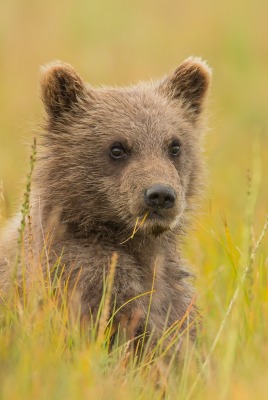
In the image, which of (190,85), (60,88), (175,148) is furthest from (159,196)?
(190,85)

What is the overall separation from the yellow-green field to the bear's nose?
18.3 inches

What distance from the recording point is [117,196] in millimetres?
6254

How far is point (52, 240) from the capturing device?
19.7ft

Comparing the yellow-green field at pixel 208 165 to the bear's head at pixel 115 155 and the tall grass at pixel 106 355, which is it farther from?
the bear's head at pixel 115 155

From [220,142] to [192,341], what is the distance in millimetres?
6480

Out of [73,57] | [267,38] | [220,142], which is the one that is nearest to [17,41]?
[73,57]

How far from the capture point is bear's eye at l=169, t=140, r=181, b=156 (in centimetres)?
668

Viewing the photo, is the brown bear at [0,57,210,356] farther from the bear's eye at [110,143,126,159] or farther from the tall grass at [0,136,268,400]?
the tall grass at [0,136,268,400]

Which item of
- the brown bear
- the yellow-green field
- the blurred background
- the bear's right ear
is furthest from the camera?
the blurred background

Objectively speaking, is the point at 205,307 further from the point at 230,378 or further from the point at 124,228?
the point at 230,378

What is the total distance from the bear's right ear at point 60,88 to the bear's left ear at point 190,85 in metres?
0.76

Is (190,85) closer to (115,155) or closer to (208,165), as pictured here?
(208,165)

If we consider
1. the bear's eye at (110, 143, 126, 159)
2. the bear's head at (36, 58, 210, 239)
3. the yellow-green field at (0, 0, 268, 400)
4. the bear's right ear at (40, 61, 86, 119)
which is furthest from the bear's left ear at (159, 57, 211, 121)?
the bear's eye at (110, 143, 126, 159)

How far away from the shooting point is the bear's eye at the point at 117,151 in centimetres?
643
